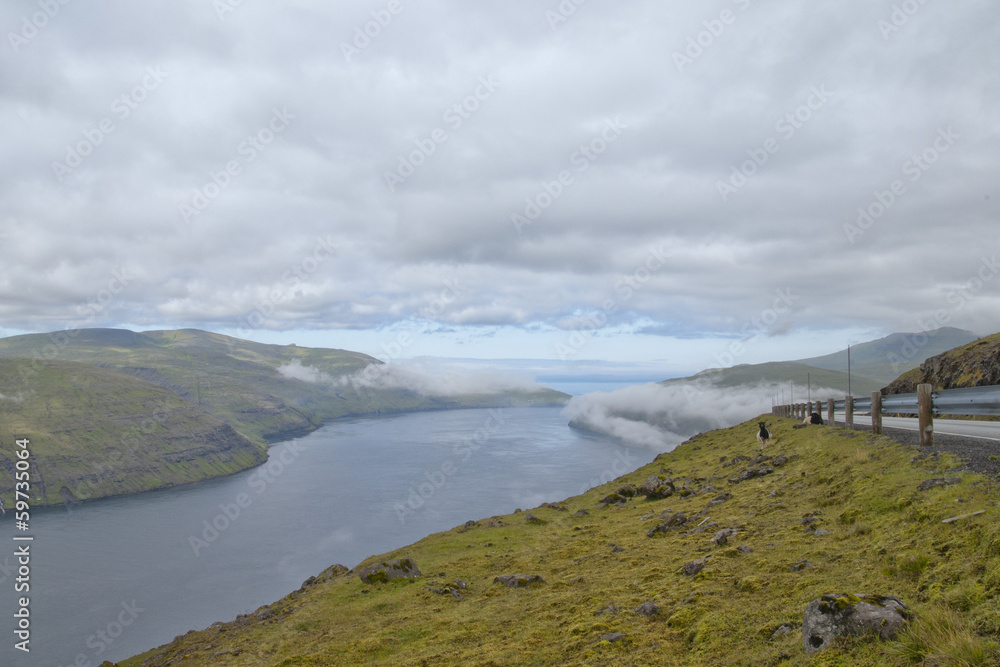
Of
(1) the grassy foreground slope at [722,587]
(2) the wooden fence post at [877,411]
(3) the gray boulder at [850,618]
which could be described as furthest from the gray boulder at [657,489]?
(3) the gray boulder at [850,618]

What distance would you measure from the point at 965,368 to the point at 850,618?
52121 mm

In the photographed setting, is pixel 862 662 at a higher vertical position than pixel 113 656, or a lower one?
higher

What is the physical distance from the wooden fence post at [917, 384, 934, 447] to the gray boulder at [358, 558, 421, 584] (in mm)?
30027

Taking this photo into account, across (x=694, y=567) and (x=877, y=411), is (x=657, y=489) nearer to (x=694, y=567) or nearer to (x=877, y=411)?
(x=877, y=411)

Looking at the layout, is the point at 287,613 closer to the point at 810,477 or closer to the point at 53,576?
the point at 810,477

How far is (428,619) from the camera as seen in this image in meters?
24.4

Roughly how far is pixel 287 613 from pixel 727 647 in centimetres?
3422

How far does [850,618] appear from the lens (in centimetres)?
847

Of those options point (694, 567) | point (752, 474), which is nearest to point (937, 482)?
point (694, 567)

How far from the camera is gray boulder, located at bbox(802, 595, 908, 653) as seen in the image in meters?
8.11

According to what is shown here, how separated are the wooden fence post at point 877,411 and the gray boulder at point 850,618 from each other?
60.9 feet

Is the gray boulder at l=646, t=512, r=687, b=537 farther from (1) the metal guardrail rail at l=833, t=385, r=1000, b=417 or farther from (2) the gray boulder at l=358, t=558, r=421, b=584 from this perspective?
(2) the gray boulder at l=358, t=558, r=421, b=584

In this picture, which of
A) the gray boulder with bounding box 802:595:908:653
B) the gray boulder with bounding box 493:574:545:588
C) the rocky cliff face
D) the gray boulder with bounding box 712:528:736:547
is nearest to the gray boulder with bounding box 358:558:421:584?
the gray boulder with bounding box 493:574:545:588

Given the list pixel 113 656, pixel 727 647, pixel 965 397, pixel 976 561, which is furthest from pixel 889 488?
pixel 113 656
